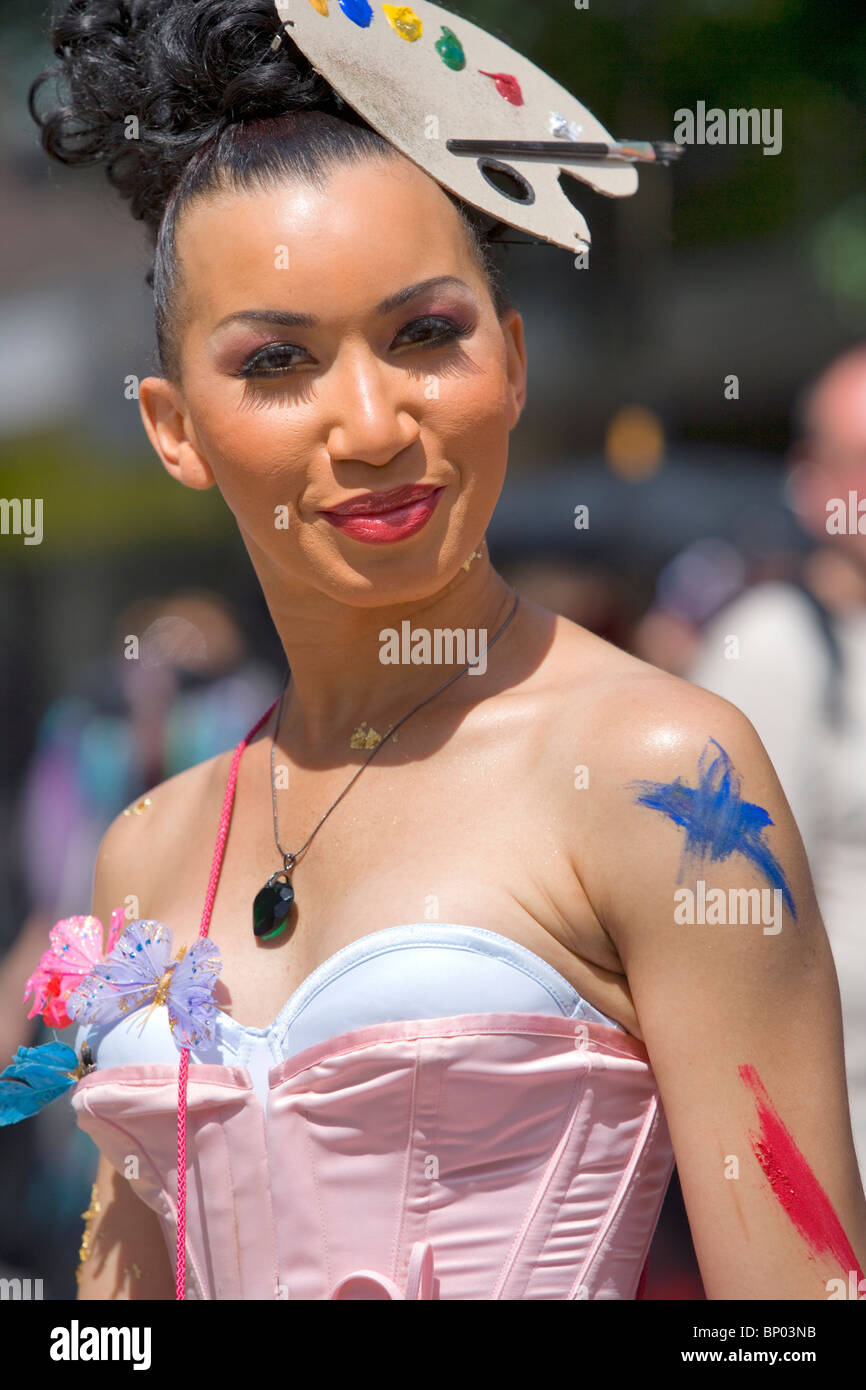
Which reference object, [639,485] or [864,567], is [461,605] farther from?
[639,485]

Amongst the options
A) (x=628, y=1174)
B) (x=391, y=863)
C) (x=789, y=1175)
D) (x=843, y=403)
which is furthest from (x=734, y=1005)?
(x=843, y=403)

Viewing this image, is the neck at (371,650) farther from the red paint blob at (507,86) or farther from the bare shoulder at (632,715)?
the red paint blob at (507,86)

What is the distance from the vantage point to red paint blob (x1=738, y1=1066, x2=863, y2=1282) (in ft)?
4.56

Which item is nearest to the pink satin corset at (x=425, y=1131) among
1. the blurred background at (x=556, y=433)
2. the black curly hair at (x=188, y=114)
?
the black curly hair at (x=188, y=114)

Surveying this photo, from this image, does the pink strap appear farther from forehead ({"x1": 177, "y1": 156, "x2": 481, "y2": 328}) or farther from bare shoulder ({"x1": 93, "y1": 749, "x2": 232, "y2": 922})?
forehead ({"x1": 177, "y1": 156, "x2": 481, "y2": 328})

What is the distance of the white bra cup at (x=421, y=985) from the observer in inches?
57.6

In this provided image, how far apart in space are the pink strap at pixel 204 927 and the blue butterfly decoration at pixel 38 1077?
24cm

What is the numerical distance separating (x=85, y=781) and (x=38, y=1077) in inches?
74.8

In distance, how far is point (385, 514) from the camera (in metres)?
1.57

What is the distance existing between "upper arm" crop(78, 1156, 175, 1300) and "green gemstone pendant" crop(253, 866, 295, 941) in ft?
1.73

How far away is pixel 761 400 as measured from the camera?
15.4 feet
